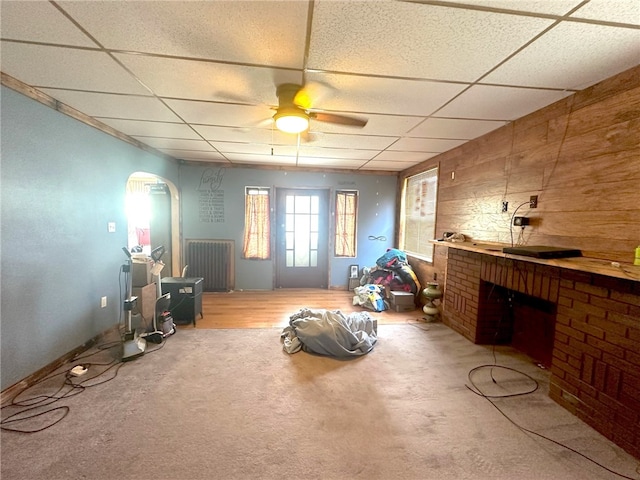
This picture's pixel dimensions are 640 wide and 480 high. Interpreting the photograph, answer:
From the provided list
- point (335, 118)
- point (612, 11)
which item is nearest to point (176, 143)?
point (335, 118)

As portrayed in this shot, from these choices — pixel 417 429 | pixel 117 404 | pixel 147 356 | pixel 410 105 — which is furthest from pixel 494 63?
pixel 147 356

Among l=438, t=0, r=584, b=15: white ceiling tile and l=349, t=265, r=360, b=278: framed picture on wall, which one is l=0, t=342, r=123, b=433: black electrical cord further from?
l=349, t=265, r=360, b=278: framed picture on wall

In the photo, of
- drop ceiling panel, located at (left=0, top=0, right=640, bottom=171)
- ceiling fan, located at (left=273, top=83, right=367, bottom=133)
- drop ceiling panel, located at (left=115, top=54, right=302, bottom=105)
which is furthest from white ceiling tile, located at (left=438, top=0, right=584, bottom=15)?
drop ceiling panel, located at (left=115, top=54, right=302, bottom=105)

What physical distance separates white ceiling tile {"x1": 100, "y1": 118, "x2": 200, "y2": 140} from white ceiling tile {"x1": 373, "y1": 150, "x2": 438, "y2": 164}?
2.57m

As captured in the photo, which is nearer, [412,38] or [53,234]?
[412,38]

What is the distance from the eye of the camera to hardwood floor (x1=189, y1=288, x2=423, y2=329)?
3.64m

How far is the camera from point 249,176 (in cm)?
510

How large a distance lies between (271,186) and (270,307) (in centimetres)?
227

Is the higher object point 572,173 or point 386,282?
point 572,173

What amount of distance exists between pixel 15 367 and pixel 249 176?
3.87 meters

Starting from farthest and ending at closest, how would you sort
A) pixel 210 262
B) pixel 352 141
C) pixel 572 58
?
pixel 210 262
pixel 352 141
pixel 572 58

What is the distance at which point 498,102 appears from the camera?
223 cm

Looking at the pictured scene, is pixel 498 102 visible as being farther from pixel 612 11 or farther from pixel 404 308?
pixel 404 308

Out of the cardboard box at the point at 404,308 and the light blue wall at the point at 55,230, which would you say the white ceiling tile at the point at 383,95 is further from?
the cardboard box at the point at 404,308
